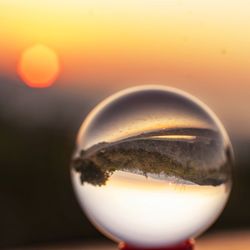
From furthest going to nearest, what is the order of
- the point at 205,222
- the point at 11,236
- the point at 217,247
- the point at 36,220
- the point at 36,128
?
the point at 36,128 < the point at 36,220 < the point at 11,236 < the point at 217,247 < the point at 205,222

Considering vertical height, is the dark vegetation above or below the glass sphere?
below

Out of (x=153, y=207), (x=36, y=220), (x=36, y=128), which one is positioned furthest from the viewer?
(x=36, y=128)

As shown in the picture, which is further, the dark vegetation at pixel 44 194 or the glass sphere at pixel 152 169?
the dark vegetation at pixel 44 194

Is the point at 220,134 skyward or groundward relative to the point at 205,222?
skyward

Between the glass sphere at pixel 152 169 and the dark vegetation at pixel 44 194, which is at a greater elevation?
the glass sphere at pixel 152 169

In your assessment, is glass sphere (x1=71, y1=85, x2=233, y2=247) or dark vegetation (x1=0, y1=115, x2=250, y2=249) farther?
dark vegetation (x1=0, y1=115, x2=250, y2=249)

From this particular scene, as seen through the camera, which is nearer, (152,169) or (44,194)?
(152,169)

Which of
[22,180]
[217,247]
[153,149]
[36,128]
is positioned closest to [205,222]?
[153,149]

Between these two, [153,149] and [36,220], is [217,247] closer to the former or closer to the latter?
[153,149]
